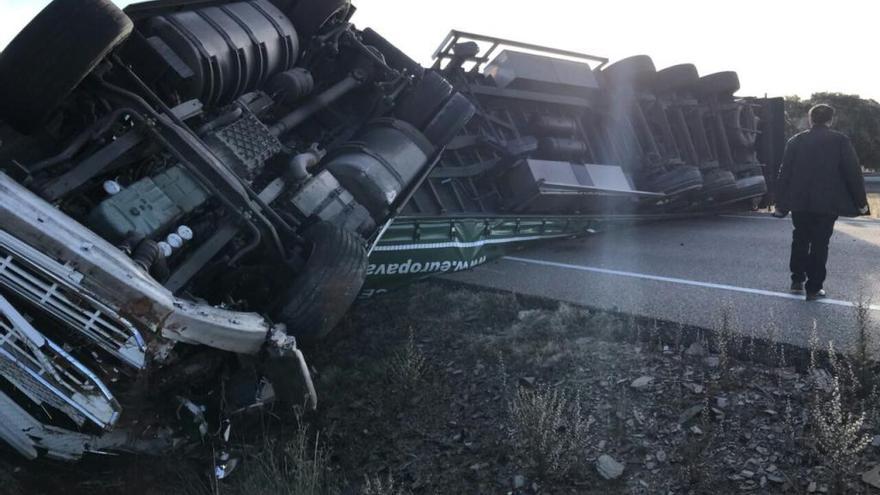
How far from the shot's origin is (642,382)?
158 inches

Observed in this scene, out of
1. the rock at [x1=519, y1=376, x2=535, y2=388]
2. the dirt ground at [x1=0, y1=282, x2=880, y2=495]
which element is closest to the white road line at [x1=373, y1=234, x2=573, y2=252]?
the dirt ground at [x1=0, y1=282, x2=880, y2=495]

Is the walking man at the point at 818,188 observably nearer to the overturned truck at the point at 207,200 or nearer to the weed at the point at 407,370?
the overturned truck at the point at 207,200

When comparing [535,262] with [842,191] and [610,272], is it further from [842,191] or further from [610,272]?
[842,191]

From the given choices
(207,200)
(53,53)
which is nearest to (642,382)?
(207,200)

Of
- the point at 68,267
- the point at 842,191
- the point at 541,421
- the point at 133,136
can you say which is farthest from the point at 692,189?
the point at 68,267

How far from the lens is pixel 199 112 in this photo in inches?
173

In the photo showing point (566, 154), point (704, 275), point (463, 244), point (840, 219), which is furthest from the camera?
point (840, 219)

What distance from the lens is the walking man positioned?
17.2 feet

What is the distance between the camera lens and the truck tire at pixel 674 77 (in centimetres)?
985

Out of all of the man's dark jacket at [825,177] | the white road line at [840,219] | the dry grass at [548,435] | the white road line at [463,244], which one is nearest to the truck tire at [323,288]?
the dry grass at [548,435]

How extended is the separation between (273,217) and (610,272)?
398cm

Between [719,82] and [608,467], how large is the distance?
27.6ft

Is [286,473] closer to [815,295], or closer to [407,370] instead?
[407,370]

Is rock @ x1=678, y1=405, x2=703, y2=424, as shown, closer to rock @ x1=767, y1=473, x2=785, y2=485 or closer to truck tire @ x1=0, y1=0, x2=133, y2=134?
rock @ x1=767, y1=473, x2=785, y2=485
